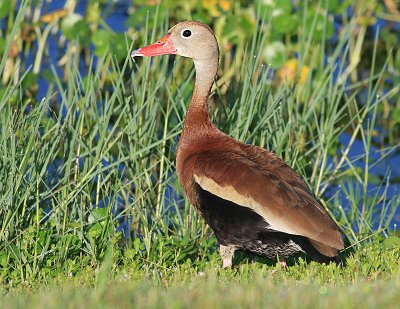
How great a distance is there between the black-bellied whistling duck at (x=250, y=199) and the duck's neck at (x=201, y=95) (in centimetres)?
2

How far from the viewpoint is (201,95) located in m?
6.70

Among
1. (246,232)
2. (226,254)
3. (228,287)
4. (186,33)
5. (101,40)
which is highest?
(186,33)

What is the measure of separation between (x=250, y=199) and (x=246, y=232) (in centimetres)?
21

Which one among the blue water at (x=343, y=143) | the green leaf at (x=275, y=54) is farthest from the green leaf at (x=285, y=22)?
the blue water at (x=343, y=143)

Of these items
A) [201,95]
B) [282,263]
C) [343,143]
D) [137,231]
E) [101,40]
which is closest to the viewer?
[282,263]

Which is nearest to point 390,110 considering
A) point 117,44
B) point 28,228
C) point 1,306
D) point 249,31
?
point 249,31

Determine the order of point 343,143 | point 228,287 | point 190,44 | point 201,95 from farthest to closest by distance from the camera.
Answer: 1. point 343,143
2. point 190,44
3. point 201,95
4. point 228,287

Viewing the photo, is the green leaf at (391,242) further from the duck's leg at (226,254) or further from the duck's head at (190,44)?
the duck's head at (190,44)

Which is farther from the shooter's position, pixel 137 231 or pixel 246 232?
pixel 137 231

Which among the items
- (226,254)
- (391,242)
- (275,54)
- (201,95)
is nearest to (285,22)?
(275,54)

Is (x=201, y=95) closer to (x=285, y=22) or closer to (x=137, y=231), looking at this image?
(x=137, y=231)

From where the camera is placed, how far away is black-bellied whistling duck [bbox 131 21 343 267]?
562 cm

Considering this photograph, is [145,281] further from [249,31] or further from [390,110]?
[390,110]

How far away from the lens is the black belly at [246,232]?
18.8 feet
